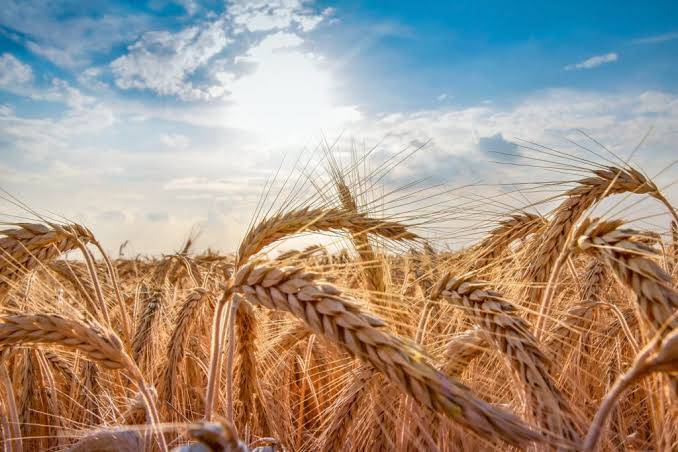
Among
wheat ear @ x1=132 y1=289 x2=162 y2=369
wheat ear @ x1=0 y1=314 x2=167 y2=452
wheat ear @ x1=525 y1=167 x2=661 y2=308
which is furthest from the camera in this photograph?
wheat ear @ x1=132 y1=289 x2=162 y2=369

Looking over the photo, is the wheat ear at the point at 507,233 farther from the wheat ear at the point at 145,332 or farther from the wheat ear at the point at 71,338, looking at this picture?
the wheat ear at the point at 145,332

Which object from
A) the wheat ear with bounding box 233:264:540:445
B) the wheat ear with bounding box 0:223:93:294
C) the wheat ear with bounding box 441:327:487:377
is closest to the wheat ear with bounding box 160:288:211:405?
the wheat ear with bounding box 0:223:93:294

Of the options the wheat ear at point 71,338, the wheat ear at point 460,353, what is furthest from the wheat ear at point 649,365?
the wheat ear at point 71,338

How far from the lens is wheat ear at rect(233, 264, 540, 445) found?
0.96m

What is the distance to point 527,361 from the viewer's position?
60.3 inches

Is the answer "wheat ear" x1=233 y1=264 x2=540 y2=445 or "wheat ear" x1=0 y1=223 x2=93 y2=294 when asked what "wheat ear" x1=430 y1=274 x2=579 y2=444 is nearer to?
"wheat ear" x1=233 y1=264 x2=540 y2=445

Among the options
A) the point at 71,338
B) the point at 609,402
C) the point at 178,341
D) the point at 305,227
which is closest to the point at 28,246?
the point at 71,338

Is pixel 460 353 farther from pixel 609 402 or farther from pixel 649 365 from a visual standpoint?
pixel 649 365

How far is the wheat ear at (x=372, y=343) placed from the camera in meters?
0.96

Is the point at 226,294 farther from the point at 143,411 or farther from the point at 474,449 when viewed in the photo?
the point at 474,449

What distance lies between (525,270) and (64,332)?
1.85m

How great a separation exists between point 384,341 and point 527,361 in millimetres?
598

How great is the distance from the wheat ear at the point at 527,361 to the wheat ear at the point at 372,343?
45 cm

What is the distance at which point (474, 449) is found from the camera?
7.41ft
